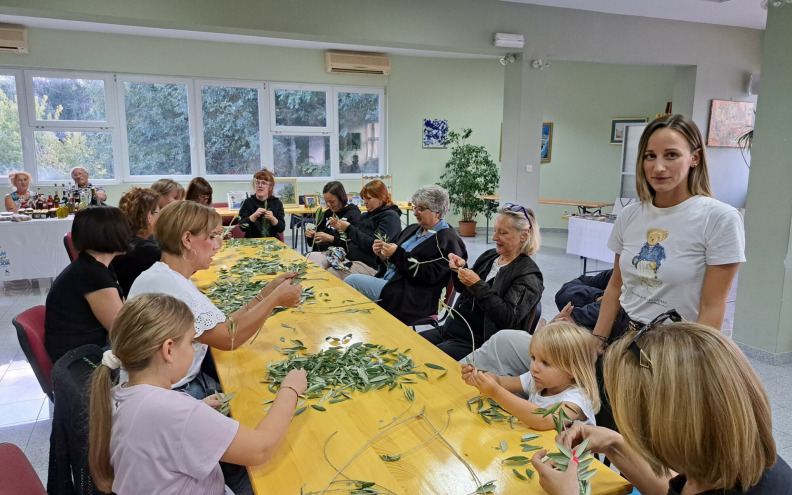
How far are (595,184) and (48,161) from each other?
375 inches

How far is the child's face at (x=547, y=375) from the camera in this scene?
1.69 metres

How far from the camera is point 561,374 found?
1.69 metres

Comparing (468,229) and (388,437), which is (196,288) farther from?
(468,229)

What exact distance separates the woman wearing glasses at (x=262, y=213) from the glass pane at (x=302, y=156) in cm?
410

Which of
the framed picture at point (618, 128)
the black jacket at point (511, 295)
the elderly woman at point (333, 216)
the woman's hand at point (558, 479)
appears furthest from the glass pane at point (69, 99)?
the woman's hand at point (558, 479)

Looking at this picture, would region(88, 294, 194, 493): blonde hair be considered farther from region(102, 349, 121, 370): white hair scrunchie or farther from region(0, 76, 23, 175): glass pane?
region(0, 76, 23, 175): glass pane

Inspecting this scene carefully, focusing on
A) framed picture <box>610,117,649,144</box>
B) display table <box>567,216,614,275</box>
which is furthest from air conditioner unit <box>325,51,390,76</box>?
display table <box>567,216,614,275</box>

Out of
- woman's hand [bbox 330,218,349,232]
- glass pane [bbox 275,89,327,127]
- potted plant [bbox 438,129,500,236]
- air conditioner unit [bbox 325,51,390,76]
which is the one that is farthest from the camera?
potted plant [bbox 438,129,500,236]

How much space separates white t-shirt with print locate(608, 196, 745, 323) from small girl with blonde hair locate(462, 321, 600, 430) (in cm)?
32

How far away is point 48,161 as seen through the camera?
8.17m

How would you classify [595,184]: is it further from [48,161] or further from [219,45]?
[48,161]

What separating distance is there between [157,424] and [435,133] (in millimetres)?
9547

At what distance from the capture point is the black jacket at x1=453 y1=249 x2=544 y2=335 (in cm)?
244

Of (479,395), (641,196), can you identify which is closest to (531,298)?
(641,196)
